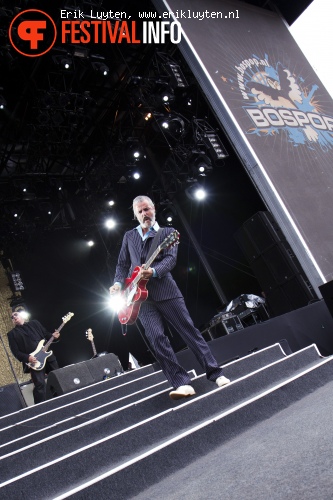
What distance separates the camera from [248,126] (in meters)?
6.65

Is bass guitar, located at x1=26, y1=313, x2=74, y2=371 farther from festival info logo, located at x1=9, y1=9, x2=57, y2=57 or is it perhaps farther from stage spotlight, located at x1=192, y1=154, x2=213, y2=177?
stage spotlight, located at x1=192, y1=154, x2=213, y2=177

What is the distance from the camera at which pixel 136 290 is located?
3496 millimetres

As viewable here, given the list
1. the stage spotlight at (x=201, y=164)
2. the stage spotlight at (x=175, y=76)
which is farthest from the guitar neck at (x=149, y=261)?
the stage spotlight at (x=201, y=164)

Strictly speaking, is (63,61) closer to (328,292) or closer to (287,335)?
(287,335)

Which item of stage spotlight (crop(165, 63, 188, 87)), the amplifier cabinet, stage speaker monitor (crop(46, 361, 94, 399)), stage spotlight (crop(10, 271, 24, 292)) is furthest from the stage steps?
stage spotlight (crop(10, 271, 24, 292))

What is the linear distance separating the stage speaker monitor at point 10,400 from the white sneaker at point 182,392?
9.51 ft

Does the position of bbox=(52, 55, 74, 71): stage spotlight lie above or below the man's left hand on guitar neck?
above

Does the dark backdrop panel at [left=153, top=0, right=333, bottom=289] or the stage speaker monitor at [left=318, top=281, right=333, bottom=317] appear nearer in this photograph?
the stage speaker monitor at [left=318, top=281, right=333, bottom=317]

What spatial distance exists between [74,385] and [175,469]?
397cm

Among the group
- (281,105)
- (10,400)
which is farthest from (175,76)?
(10,400)

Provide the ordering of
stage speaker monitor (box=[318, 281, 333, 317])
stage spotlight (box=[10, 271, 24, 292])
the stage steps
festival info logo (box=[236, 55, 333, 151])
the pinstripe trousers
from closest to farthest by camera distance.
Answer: the stage steps → the pinstripe trousers → stage speaker monitor (box=[318, 281, 333, 317]) → festival info logo (box=[236, 55, 333, 151]) → stage spotlight (box=[10, 271, 24, 292])

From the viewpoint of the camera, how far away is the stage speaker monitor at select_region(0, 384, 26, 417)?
5.39 metres

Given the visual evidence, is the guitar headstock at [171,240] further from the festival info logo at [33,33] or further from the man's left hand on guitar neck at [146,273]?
the festival info logo at [33,33]

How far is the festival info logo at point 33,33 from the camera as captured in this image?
769cm
